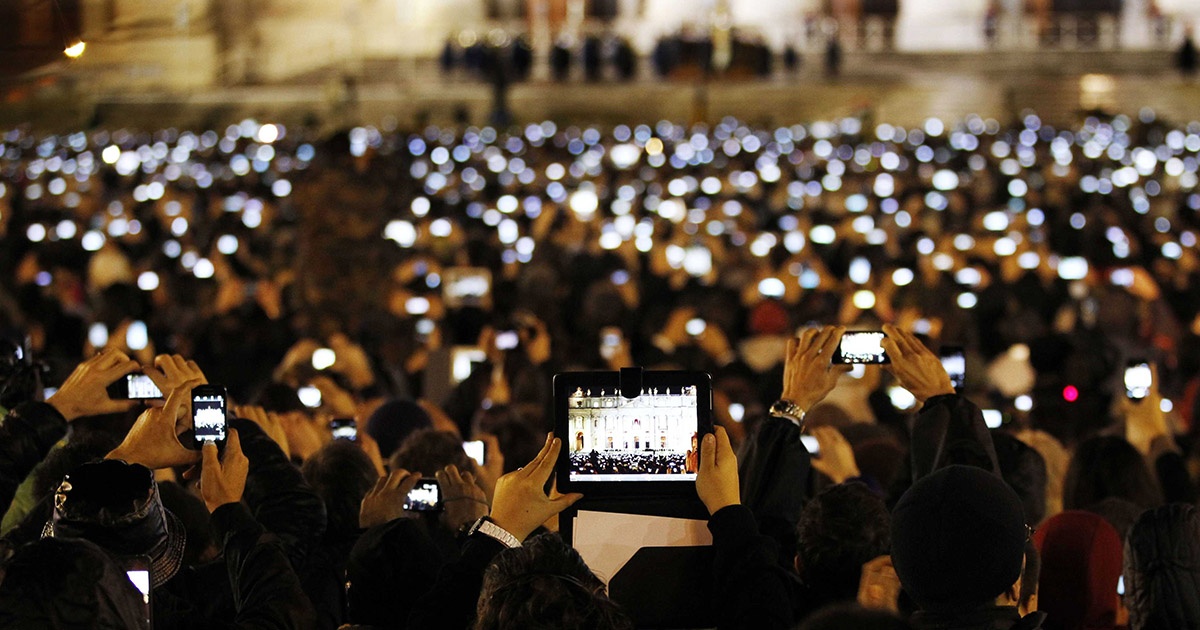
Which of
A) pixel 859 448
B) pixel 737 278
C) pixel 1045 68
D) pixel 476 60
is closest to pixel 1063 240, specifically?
pixel 737 278

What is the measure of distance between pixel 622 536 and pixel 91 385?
223cm

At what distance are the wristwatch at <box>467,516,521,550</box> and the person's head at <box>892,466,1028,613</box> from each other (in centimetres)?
86

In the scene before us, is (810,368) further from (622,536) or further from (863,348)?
(622,536)

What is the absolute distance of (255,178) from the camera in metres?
26.9

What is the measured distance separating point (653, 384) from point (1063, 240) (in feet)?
50.2

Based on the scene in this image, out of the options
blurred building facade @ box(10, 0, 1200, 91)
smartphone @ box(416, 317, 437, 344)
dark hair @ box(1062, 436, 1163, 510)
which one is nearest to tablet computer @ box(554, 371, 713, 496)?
dark hair @ box(1062, 436, 1163, 510)

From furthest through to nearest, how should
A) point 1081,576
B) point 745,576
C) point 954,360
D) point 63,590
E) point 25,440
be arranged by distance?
1. point 954,360
2. point 25,440
3. point 1081,576
4. point 745,576
5. point 63,590

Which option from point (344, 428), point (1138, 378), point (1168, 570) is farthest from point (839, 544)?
point (1138, 378)

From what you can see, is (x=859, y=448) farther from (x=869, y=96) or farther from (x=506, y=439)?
(x=869, y=96)

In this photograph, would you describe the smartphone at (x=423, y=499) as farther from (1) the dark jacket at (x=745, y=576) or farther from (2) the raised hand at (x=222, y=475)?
(1) the dark jacket at (x=745, y=576)

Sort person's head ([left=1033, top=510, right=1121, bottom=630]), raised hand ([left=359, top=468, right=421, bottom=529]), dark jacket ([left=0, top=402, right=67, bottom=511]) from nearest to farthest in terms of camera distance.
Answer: raised hand ([left=359, top=468, right=421, bottom=529])
person's head ([left=1033, top=510, right=1121, bottom=630])
dark jacket ([left=0, top=402, right=67, bottom=511])

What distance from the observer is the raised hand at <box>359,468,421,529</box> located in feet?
17.1

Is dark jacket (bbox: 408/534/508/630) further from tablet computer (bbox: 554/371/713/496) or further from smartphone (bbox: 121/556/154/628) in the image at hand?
smartphone (bbox: 121/556/154/628)

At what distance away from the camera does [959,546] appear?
3.96 m
